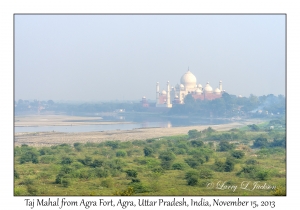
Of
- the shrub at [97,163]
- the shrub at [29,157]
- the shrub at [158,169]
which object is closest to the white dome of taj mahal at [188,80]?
the shrub at [29,157]

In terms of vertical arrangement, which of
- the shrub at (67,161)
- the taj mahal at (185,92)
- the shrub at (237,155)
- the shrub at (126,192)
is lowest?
the shrub at (126,192)

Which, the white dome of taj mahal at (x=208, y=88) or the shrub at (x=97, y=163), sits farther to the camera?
the white dome of taj mahal at (x=208, y=88)

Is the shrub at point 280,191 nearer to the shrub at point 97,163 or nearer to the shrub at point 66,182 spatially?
the shrub at point 66,182

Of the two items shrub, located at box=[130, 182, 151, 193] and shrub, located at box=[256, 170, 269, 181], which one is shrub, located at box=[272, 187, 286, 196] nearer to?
shrub, located at box=[256, 170, 269, 181]

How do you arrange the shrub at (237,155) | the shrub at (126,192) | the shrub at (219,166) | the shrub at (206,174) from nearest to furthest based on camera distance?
the shrub at (126,192), the shrub at (206,174), the shrub at (219,166), the shrub at (237,155)

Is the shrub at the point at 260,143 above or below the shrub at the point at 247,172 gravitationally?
above

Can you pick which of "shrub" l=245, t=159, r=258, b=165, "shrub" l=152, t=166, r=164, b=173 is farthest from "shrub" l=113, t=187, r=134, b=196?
"shrub" l=245, t=159, r=258, b=165

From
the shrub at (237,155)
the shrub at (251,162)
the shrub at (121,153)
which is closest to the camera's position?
the shrub at (251,162)
